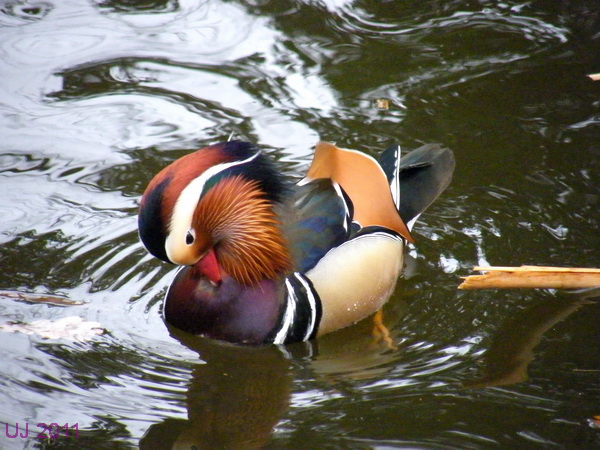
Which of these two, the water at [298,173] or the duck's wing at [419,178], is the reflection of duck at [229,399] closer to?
the water at [298,173]

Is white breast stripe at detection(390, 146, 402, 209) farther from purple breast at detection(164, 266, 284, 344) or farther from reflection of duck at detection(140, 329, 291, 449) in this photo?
reflection of duck at detection(140, 329, 291, 449)

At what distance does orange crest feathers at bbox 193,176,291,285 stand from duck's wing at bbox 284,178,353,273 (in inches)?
3.0

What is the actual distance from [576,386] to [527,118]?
3.03 meters

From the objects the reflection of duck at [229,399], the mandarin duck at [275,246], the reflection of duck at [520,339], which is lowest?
the reflection of duck at [229,399]

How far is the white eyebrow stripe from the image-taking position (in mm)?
4438

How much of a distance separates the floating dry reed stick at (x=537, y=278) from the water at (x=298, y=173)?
0.36 m

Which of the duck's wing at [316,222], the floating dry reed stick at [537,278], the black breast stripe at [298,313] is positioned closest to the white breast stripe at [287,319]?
the black breast stripe at [298,313]

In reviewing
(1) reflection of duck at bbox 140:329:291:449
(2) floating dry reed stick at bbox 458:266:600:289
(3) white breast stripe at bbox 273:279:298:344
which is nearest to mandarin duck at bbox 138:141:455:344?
(3) white breast stripe at bbox 273:279:298:344

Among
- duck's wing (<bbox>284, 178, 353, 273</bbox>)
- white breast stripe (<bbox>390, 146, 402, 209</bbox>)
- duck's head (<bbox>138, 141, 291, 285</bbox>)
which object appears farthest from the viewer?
white breast stripe (<bbox>390, 146, 402, 209</bbox>)

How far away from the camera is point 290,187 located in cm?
497

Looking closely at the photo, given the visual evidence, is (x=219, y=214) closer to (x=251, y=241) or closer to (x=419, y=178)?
(x=251, y=241)

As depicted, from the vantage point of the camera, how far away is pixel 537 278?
464 cm

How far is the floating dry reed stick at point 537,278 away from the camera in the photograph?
459 cm

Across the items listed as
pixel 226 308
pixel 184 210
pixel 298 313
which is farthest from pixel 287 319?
pixel 184 210
